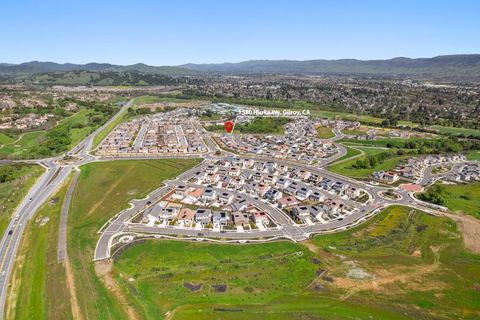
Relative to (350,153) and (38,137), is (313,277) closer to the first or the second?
(350,153)

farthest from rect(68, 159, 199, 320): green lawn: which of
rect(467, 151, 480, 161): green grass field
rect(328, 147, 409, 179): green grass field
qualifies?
rect(467, 151, 480, 161): green grass field

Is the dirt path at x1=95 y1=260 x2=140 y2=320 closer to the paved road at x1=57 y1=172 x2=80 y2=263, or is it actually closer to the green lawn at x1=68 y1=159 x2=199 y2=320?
the green lawn at x1=68 y1=159 x2=199 y2=320

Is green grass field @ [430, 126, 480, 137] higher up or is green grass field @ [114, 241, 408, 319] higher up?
green grass field @ [430, 126, 480, 137]

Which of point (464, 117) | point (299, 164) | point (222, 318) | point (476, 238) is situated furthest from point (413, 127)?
point (222, 318)

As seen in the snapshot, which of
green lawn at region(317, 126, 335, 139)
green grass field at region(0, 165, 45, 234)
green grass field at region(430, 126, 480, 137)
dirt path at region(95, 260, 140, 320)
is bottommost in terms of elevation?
dirt path at region(95, 260, 140, 320)

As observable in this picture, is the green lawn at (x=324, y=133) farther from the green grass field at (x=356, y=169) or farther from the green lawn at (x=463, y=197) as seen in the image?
the green lawn at (x=463, y=197)

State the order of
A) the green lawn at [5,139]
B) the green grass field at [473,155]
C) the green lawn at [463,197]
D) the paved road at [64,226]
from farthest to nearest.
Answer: the green lawn at [5,139] < the green grass field at [473,155] < the green lawn at [463,197] < the paved road at [64,226]

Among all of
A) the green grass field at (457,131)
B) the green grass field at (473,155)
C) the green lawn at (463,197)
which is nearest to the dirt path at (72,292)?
the green lawn at (463,197)

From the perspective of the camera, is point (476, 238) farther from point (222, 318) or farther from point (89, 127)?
point (89, 127)
